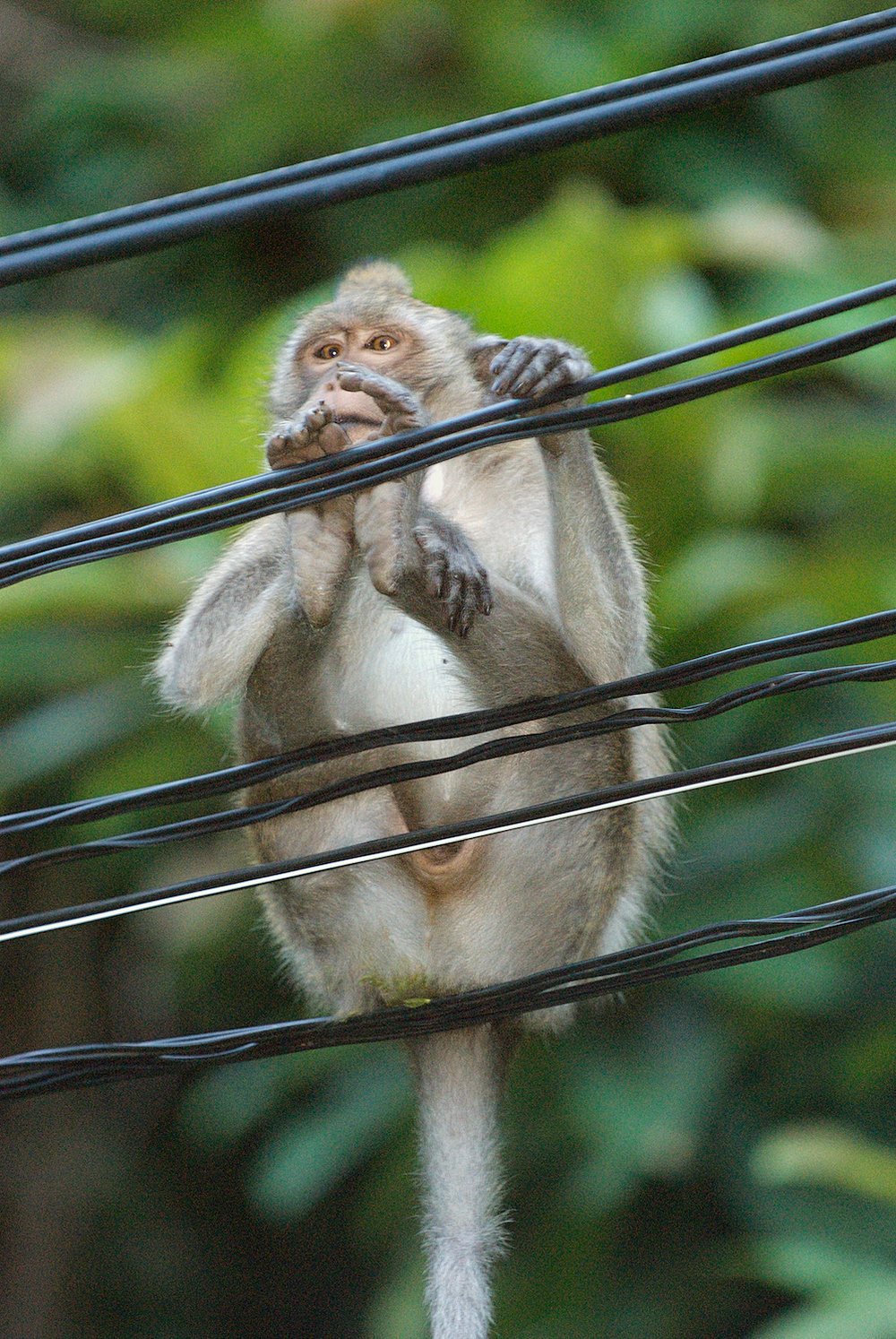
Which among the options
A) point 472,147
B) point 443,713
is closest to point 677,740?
point 443,713

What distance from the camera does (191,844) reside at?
Result: 22.2 feet

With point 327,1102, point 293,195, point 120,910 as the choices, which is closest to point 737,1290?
point 327,1102

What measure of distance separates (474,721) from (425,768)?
0.12 meters

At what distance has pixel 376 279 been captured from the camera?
12.7 feet

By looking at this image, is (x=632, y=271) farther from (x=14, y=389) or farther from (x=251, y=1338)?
(x=251, y=1338)

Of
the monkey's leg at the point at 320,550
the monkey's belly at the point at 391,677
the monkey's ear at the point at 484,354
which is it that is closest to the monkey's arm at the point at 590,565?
the monkey's ear at the point at 484,354

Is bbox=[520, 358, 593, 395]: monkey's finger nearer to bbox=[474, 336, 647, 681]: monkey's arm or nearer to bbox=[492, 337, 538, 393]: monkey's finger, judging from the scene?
bbox=[492, 337, 538, 393]: monkey's finger

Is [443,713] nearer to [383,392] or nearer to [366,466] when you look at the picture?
[383,392]

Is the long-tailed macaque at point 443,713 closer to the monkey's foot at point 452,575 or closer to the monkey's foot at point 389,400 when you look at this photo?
the monkey's foot at point 452,575

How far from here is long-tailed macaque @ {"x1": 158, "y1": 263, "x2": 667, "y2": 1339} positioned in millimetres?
3148

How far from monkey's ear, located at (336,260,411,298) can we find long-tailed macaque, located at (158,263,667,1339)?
0.47 ft

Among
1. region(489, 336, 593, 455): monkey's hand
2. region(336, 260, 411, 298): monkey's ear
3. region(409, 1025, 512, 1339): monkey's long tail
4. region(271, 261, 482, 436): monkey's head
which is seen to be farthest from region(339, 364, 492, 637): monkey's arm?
region(409, 1025, 512, 1339): monkey's long tail

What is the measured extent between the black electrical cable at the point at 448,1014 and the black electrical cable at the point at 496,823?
0.75 ft

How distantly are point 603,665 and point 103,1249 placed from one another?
5751mm
